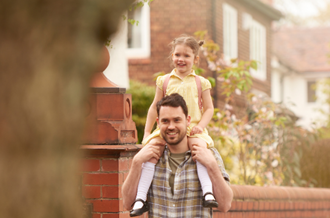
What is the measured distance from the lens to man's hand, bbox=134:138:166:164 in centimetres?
370

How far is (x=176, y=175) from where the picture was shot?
12.0ft

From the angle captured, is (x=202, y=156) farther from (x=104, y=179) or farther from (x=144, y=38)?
(x=144, y=38)

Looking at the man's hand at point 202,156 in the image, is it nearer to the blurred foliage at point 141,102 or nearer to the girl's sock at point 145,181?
the girl's sock at point 145,181

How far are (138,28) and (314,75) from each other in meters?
25.5

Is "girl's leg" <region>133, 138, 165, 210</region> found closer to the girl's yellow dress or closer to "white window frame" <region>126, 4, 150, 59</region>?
the girl's yellow dress

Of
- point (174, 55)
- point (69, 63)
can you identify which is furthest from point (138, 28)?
point (69, 63)

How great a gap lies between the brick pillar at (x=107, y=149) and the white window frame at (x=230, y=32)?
1177 cm

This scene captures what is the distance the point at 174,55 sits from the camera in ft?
13.9

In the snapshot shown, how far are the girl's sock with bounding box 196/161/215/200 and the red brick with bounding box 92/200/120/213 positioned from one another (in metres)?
0.92

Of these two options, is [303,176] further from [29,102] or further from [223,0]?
[29,102]

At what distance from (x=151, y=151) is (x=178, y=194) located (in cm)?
35

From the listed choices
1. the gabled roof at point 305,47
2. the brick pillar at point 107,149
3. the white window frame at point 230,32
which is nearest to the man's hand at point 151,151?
the brick pillar at point 107,149

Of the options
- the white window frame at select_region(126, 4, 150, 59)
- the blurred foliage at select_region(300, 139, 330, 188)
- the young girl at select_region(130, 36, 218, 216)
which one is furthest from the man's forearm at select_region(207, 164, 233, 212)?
the white window frame at select_region(126, 4, 150, 59)

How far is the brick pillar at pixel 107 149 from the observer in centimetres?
429
